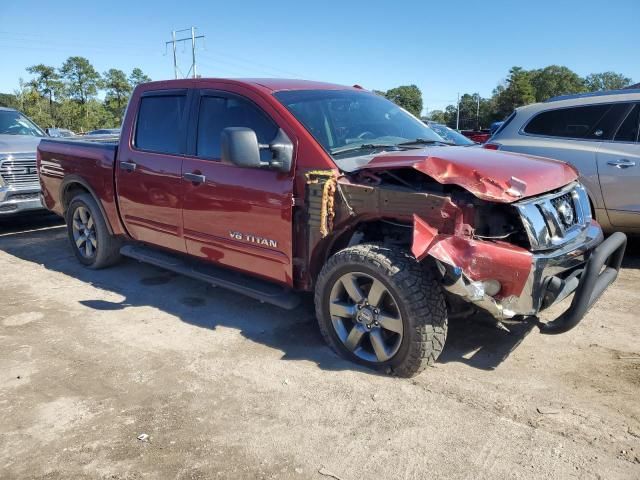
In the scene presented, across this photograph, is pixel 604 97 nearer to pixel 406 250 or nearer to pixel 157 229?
pixel 406 250

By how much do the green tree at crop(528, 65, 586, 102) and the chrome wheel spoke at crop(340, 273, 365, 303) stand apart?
279 feet

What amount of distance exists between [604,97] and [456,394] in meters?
4.21

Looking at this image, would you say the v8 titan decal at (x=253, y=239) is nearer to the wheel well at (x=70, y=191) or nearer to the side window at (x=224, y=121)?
the side window at (x=224, y=121)

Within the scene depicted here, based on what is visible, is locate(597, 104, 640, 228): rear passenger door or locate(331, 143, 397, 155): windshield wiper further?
locate(597, 104, 640, 228): rear passenger door

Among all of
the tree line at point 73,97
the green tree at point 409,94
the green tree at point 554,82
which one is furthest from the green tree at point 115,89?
the green tree at point 554,82

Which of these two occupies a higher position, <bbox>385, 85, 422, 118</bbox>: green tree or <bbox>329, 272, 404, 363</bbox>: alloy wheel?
<bbox>385, 85, 422, 118</bbox>: green tree

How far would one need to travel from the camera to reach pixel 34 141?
841 cm

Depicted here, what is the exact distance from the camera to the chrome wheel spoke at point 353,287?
3379 millimetres

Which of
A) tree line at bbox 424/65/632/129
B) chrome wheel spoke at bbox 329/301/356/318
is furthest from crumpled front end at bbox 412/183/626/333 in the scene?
tree line at bbox 424/65/632/129

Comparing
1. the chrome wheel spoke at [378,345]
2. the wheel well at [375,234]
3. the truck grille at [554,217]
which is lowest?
the chrome wheel spoke at [378,345]

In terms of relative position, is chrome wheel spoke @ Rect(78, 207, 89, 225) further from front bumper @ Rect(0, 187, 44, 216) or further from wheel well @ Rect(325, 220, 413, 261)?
wheel well @ Rect(325, 220, 413, 261)

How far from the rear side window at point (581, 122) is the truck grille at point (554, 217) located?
90.1 inches

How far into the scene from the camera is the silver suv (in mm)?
5418

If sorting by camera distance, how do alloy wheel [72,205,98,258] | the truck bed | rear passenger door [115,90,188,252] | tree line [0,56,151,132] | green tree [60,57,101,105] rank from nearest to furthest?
rear passenger door [115,90,188,252]
the truck bed
alloy wheel [72,205,98,258]
tree line [0,56,151,132]
green tree [60,57,101,105]
